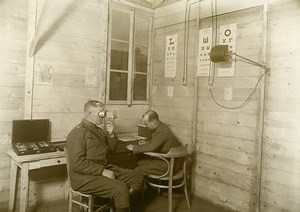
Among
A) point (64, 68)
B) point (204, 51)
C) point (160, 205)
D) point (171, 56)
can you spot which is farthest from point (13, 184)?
point (204, 51)

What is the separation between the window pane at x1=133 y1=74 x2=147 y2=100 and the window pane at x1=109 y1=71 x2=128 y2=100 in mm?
203

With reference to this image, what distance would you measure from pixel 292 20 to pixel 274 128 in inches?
45.9

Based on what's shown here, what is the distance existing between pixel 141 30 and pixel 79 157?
258 centimetres

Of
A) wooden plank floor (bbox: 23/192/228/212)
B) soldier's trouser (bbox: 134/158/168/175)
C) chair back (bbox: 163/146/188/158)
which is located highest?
chair back (bbox: 163/146/188/158)

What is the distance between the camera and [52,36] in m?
3.49

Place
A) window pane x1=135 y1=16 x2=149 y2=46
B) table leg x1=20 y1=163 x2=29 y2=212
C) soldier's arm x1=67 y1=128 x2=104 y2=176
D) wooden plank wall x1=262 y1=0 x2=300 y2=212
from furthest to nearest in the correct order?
window pane x1=135 y1=16 x2=149 y2=46 < wooden plank wall x1=262 y1=0 x2=300 y2=212 < table leg x1=20 y1=163 x2=29 y2=212 < soldier's arm x1=67 y1=128 x2=104 y2=176

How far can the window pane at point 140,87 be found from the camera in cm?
448

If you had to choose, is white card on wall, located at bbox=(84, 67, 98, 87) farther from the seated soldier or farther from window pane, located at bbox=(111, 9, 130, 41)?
the seated soldier

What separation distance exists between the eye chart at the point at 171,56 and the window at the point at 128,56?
14.5 inches

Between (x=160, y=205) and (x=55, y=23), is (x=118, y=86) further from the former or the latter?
(x=160, y=205)

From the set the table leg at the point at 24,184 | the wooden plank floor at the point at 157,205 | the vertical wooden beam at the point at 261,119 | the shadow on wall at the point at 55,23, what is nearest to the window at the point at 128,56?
the shadow on wall at the point at 55,23

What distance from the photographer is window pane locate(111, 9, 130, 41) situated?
13.6 ft

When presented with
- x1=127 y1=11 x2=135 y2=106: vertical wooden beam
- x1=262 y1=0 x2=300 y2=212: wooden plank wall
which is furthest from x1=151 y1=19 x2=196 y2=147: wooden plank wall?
x1=262 y1=0 x2=300 y2=212: wooden plank wall

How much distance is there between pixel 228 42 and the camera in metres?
3.56
